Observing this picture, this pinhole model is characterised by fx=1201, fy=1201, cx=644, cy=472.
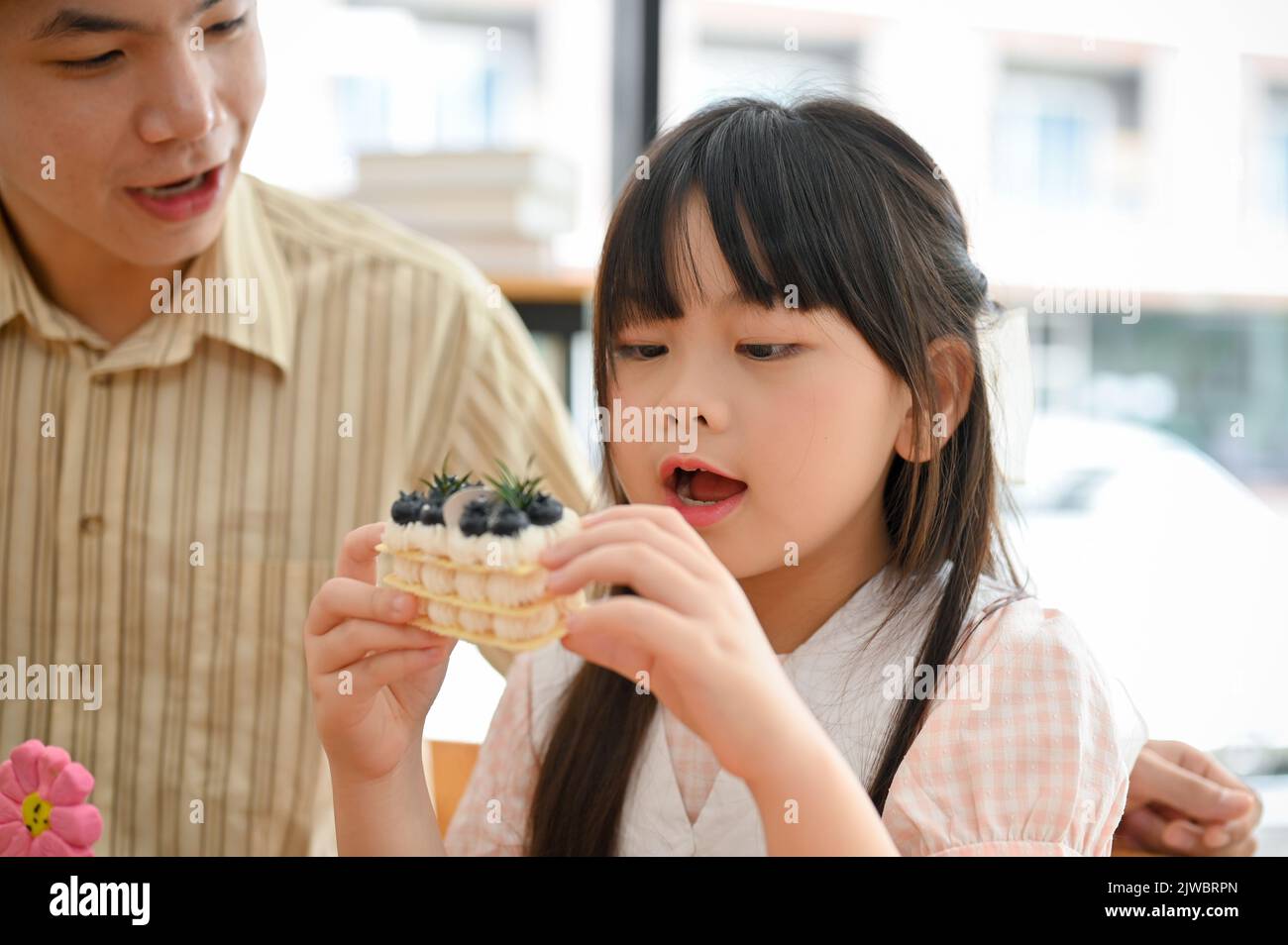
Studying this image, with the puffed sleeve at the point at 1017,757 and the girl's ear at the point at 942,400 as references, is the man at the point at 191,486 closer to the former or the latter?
the girl's ear at the point at 942,400

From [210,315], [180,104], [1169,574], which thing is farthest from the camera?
[1169,574]

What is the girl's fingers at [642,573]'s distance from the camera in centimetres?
80

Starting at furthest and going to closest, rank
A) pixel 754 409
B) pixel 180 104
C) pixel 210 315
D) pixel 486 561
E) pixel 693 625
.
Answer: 1. pixel 210 315
2. pixel 180 104
3. pixel 754 409
4. pixel 486 561
5. pixel 693 625

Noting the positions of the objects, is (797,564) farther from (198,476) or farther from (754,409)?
(198,476)

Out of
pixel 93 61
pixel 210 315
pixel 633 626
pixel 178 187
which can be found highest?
pixel 93 61

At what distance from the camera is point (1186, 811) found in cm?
121

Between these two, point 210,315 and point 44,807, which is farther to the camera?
point 210,315

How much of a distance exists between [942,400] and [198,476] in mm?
949

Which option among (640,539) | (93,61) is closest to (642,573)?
(640,539)

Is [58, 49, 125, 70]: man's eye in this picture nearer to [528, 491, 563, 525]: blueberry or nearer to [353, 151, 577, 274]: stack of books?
[528, 491, 563, 525]: blueberry

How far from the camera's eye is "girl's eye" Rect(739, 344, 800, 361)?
3.35 ft

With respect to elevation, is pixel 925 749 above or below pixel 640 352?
below

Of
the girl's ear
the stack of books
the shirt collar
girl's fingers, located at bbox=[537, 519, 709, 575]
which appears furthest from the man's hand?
the stack of books
